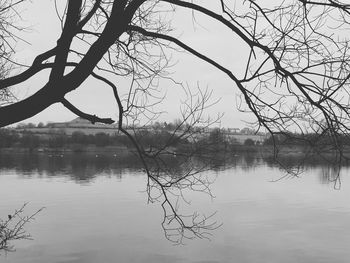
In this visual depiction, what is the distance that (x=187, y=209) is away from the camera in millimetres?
21578

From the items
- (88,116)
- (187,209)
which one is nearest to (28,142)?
(187,209)

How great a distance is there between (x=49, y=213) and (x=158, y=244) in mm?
7782

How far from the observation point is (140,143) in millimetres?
4051

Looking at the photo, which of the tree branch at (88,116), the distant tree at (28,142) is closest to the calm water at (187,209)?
the tree branch at (88,116)

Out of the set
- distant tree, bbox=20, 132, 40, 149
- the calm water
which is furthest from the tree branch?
distant tree, bbox=20, 132, 40, 149

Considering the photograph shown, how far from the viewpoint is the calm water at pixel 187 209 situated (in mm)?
13898

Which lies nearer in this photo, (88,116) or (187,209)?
(88,116)

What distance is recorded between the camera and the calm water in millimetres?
13898

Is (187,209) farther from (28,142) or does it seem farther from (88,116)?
(28,142)

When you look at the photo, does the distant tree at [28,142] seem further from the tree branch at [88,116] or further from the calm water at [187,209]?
the tree branch at [88,116]

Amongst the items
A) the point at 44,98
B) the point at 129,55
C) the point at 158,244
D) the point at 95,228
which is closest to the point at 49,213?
the point at 95,228

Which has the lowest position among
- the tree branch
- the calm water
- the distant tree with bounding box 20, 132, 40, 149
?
the calm water

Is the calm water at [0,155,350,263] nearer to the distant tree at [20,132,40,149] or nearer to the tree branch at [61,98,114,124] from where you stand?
the tree branch at [61,98,114,124]

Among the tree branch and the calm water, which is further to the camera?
the calm water
